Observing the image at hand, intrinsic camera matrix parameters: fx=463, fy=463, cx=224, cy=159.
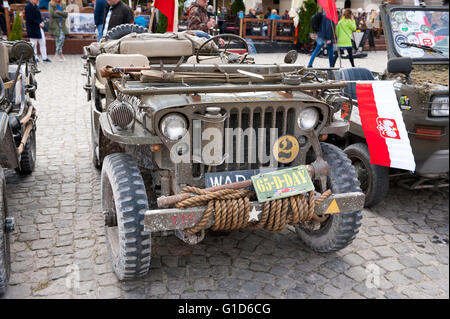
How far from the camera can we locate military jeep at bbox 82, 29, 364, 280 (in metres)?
3.36

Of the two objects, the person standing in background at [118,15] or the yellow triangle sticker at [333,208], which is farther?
the person standing in background at [118,15]

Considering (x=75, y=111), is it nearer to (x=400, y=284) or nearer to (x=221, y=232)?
(x=221, y=232)

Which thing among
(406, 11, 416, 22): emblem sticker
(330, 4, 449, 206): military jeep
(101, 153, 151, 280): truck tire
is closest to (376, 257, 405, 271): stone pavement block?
(330, 4, 449, 206): military jeep

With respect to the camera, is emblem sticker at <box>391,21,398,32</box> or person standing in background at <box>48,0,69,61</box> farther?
person standing in background at <box>48,0,69,61</box>

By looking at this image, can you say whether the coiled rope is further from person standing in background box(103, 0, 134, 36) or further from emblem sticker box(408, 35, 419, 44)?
person standing in background box(103, 0, 134, 36)

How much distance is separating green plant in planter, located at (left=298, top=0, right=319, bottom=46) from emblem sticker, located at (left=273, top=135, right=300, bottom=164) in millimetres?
16668

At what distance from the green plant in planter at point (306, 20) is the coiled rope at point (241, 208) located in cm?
1706

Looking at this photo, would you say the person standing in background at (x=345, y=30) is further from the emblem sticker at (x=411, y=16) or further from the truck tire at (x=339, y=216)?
the truck tire at (x=339, y=216)

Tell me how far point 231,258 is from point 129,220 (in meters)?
1.12

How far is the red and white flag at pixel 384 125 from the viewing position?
372cm

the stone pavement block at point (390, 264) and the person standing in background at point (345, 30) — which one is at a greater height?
the person standing in background at point (345, 30)

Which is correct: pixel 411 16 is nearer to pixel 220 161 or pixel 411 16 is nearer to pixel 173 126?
pixel 220 161

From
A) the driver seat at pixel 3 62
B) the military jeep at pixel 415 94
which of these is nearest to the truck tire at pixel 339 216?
the military jeep at pixel 415 94

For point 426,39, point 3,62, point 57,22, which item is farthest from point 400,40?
point 57,22
